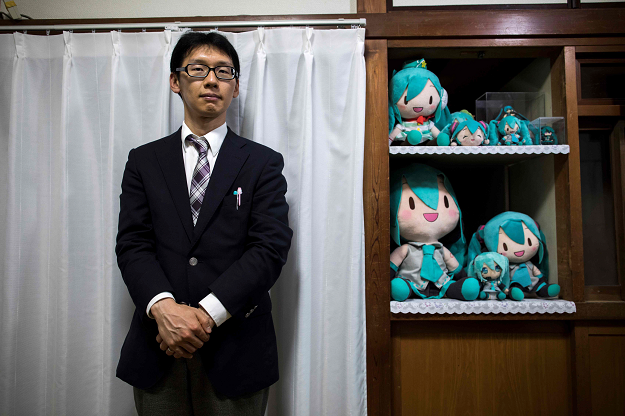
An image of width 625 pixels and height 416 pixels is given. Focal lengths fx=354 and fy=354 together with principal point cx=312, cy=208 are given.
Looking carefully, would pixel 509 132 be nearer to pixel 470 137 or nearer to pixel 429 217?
pixel 470 137

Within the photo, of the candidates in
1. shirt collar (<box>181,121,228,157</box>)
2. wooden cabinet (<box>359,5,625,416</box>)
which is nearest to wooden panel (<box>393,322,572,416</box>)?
wooden cabinet (<box>359,5,625,416</box>)

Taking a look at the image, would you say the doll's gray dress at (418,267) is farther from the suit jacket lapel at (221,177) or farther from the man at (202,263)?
the suit jacket lapel at (221,177)

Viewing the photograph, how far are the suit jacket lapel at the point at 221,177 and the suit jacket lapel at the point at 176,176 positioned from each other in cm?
5

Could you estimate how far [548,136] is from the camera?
146cm

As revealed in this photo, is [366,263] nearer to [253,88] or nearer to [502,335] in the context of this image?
[502,335]

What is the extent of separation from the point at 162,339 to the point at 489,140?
142cm

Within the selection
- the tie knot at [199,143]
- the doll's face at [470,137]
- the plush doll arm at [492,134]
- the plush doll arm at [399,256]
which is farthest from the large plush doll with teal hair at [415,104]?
the tie knot at [199,143]

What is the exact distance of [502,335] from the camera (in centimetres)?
142

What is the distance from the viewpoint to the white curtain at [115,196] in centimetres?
136

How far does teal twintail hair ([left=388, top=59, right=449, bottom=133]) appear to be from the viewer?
1.46 metres

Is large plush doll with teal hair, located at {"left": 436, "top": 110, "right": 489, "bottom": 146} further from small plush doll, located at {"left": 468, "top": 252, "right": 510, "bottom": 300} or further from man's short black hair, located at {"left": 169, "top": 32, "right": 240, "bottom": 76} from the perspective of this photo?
man's short black hair, located at {"left": 169, "top": 32, "right": 240, "bottom": 76}

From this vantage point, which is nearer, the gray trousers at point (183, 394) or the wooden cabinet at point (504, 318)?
the gray trousers at point (183, 394)

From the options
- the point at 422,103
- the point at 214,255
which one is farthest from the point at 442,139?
the point at 214,255

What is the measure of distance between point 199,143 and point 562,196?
1440 mm
